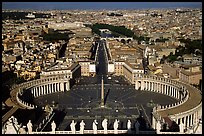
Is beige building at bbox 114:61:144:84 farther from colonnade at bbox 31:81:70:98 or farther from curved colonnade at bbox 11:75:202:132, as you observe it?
colonnade at bbox 31:81:70:98

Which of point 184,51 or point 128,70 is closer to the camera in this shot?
point 128,70

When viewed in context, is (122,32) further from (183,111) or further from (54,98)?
(183,111)

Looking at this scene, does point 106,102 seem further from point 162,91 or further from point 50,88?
point 50,88

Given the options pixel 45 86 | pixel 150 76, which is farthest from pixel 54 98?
pixel 150 76

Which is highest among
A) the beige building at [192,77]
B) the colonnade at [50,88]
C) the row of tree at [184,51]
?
the row of tree at [184,51]

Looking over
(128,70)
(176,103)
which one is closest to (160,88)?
(128,70)

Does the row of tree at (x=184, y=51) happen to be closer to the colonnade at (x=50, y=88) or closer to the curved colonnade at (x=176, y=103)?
the curved colonnade at (x=176, y=103)

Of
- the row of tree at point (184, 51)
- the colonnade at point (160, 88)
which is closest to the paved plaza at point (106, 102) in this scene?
the colonnade at point (160, 88)

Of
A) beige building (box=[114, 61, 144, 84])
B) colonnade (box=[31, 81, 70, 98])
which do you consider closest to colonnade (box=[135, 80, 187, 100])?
beige building (box=[114, 61, 144, 84])

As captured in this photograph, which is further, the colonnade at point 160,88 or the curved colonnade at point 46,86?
the curved colonnade at point 46,86
